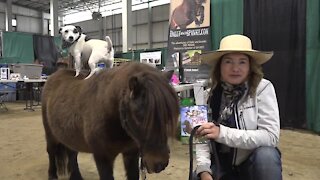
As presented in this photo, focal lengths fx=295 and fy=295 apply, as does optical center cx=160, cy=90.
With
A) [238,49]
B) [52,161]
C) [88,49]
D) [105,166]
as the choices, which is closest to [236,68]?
[238,49]

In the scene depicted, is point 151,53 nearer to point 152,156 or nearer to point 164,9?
point 164,9

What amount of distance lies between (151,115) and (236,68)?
0.51m

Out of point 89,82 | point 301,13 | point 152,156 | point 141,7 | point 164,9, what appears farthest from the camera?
point 141,7

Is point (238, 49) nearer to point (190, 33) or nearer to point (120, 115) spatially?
point (120, 115)

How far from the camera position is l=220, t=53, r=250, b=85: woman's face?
137 cm

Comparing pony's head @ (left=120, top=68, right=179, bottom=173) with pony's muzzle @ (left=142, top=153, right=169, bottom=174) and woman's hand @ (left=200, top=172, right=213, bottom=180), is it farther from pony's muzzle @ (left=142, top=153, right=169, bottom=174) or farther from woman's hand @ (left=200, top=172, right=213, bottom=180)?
woman's hand @ (left=200, top=172, right=213, bottom=180)

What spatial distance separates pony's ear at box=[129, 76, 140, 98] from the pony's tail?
1540mm

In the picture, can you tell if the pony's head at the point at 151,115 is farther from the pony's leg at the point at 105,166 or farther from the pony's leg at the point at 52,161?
the pony's leg at the point at 52,161

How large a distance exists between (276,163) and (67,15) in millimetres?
22377

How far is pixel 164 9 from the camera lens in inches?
639

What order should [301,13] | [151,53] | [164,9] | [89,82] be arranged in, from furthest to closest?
[164,9] < [151,53] < [301,13] < [89,82]

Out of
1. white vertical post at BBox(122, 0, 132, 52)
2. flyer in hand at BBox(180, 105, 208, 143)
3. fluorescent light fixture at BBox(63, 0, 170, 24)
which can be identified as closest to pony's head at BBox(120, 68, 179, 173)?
flyer in hand at BBox(180, 105, 208, 143)

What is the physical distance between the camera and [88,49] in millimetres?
2588

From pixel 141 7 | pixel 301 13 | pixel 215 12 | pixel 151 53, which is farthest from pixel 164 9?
pixel 301 13
